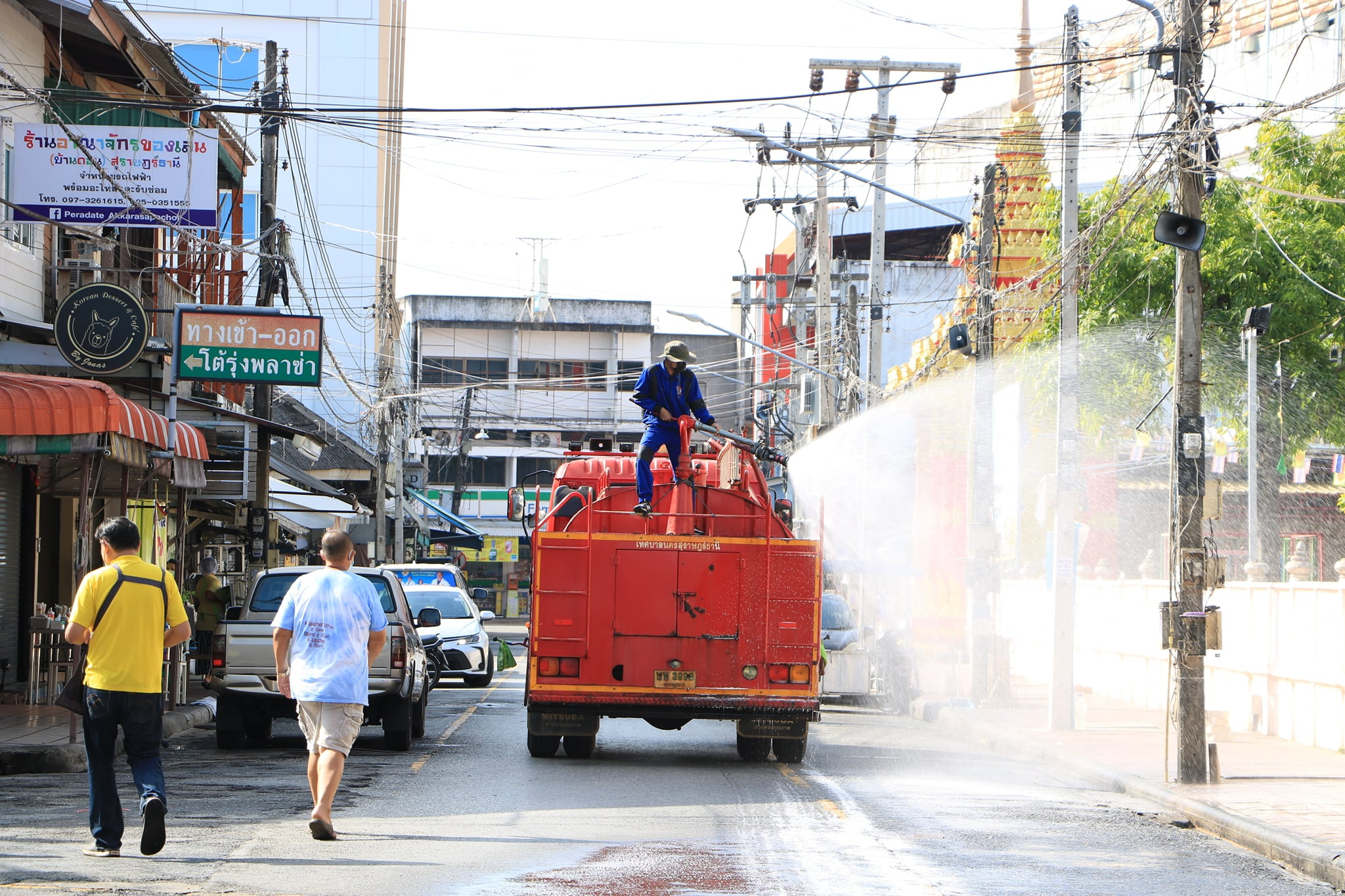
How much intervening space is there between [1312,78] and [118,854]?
47.2 metres

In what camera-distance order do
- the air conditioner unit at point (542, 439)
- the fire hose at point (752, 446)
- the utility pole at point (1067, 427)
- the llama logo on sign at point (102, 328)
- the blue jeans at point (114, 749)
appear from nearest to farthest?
the blue jeans at point (114, 749) → the fire hose at point (752, 446) → the llama logo on sign at point (102, 328) → the utility pole at point (1067, 427) → the air conditioner unit at point (542, 439)

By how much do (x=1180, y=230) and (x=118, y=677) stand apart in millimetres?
9659

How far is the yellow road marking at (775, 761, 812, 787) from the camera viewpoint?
1302 centimetres

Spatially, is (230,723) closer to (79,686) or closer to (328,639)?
(79,686)

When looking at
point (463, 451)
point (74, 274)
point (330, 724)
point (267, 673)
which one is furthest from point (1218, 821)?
point (463, 451)

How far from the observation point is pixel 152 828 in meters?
8.31

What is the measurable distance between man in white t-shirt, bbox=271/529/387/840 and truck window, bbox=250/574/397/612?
232 inches

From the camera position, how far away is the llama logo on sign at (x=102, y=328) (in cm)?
1716

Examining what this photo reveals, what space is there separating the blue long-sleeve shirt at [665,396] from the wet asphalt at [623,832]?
3256 mm

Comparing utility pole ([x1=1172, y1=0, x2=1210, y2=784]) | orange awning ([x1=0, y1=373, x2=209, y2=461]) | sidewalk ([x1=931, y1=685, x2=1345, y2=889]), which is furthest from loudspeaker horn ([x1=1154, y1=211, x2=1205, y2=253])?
orange awning ([x1=0, y1=373, x2=209, y2=461])

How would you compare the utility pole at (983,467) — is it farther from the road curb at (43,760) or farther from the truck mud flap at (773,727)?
the road curb at (43,760)

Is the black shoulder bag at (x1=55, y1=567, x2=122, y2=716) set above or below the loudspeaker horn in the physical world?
below

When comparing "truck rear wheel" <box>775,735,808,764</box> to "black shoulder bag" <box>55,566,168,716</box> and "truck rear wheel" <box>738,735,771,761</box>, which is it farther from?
"black shoulder bag" <box>55,566,168,716</box>

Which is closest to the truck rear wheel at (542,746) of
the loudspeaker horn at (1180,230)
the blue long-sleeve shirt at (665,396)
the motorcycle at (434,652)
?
the blue long-sleeve shirt at (665,396)
